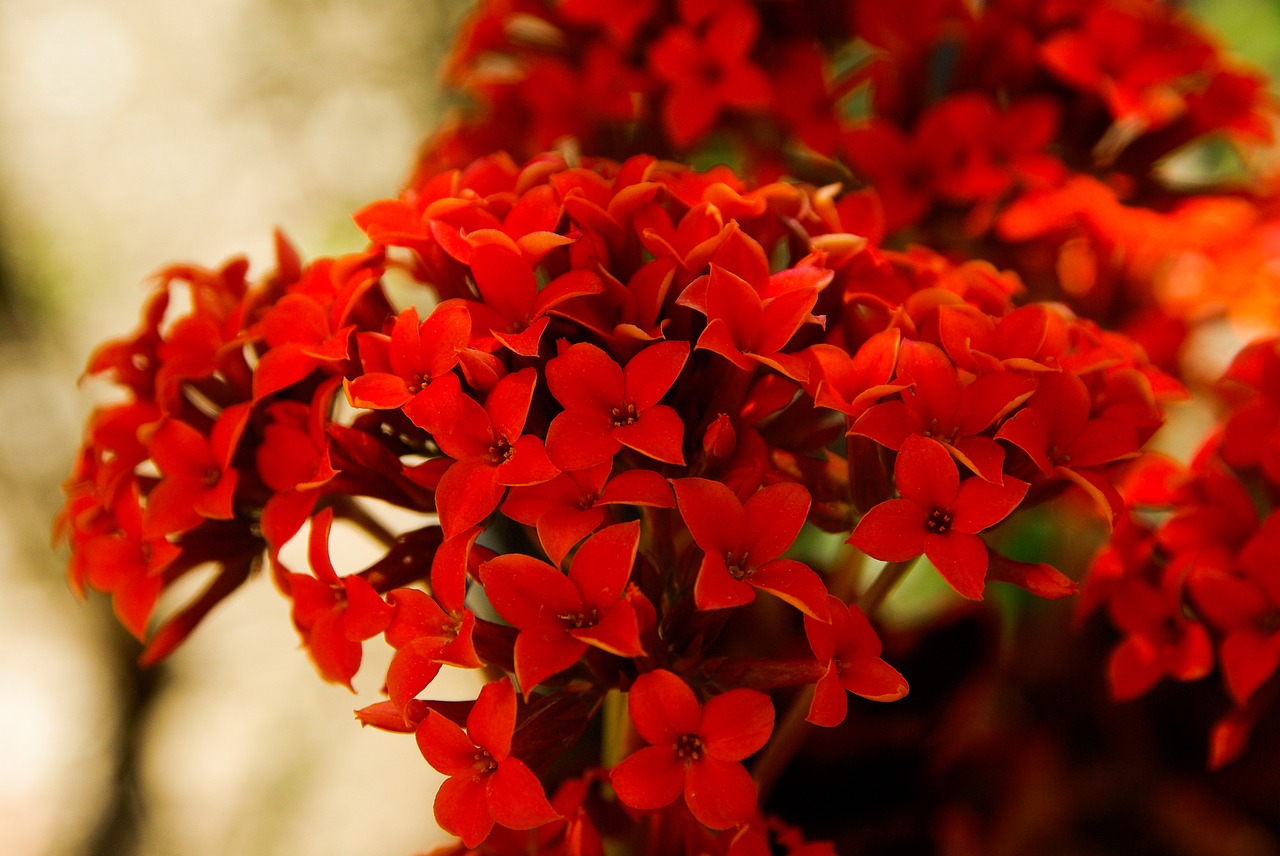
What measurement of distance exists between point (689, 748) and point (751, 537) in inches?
2.9

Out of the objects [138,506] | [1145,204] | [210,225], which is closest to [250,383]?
[138,506]

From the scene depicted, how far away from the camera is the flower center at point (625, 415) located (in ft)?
1.18

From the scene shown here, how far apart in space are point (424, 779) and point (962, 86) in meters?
0.83

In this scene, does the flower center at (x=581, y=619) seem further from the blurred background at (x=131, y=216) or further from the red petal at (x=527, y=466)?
the blurred background at (x=131, y=216)

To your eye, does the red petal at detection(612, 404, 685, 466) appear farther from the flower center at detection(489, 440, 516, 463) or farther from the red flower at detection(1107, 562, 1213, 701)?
the red flower at detection(1107, 562, 1213, 701)

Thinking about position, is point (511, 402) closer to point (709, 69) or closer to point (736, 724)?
point (736, 724)

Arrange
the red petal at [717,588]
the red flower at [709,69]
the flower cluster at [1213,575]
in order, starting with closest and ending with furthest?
1. the red petal at [717,588]
2. the flower cluster at [1213,575]
3. the red flower at [709,69]

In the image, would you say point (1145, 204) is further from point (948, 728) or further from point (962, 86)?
point (948, 728)

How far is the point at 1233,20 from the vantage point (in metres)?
1.16

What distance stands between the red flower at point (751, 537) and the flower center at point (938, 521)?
5 centimetres

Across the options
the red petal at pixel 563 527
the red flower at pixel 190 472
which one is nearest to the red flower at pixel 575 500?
the red petal at pixel 563 527

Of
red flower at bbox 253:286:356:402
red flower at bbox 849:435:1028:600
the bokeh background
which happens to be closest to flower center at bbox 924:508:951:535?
red flower at bbox 849:435:1028:600

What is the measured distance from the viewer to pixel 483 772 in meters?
0.35

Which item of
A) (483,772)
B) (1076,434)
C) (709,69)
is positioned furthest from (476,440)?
(709,69)
